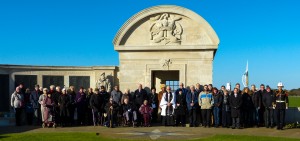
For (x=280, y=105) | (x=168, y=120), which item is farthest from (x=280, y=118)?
(x=168, y=120)

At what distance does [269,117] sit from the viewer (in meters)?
15.8

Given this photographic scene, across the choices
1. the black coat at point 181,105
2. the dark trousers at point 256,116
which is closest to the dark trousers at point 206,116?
the black coat at point 181,105

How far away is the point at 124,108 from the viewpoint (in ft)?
53.8

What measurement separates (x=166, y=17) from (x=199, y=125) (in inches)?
217

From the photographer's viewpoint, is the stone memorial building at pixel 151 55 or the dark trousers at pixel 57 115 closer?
A: the dark trousers at pixel 57 115

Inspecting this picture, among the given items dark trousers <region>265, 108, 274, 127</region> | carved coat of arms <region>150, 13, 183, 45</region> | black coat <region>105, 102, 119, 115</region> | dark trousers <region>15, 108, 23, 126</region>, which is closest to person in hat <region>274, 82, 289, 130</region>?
dark trousers <region>265, 108, 274, 127</region>

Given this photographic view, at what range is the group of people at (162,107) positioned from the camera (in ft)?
51.4

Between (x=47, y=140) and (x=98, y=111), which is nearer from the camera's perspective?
(x=47, y=140)

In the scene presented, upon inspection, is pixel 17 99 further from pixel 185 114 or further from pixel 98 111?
pixel 185 114

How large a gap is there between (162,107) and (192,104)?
1.26 metres

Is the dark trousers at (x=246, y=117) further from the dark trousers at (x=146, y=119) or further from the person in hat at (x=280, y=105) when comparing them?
the dark trousers at (x=146, y=119)

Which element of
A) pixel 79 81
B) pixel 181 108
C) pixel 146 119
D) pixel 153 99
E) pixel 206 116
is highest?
pixel 79 81

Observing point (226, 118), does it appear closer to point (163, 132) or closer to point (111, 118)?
point (163, 132)

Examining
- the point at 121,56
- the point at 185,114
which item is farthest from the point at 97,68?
the point at 185,114
